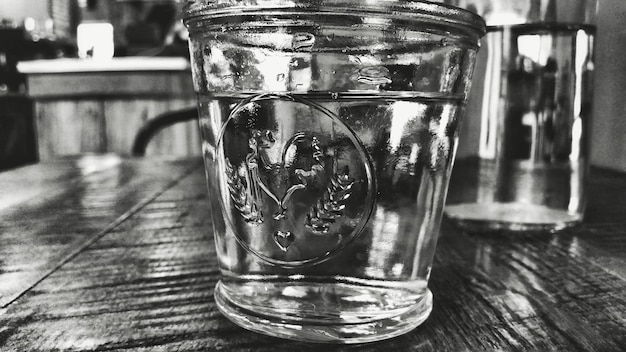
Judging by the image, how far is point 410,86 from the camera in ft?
0.61

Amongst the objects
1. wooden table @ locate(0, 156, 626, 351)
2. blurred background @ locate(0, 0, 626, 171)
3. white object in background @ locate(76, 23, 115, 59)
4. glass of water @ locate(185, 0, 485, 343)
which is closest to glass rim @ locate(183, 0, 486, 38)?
glass of water @ locate(185, 0, 485, 343)

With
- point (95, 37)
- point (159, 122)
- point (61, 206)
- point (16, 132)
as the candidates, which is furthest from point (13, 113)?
point (61, 206)

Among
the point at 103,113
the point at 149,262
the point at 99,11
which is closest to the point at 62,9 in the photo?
the point at 99,11

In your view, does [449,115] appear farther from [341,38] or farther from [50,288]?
[50,288]

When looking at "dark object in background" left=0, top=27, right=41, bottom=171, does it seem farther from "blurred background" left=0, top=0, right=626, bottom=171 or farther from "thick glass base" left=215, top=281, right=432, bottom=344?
"thick glass base" left=215, top=281, right=432, bottom=344

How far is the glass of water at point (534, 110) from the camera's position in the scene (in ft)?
1.07

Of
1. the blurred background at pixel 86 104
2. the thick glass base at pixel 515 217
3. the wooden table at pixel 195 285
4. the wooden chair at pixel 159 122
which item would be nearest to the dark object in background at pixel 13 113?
the blurred background at pixel 86 104

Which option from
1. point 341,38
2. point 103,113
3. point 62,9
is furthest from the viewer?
point 62,9

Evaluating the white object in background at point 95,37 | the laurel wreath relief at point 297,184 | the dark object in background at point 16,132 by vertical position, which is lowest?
the dark object in background at point 16,132

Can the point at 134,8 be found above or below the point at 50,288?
above

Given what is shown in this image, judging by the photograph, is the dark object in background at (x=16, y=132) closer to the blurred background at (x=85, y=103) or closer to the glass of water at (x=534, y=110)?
the blurred background at (x=85, y=103)

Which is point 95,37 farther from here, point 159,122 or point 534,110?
point 534,110

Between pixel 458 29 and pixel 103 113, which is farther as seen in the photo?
pixel 103 113

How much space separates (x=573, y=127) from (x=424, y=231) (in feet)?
0.55
